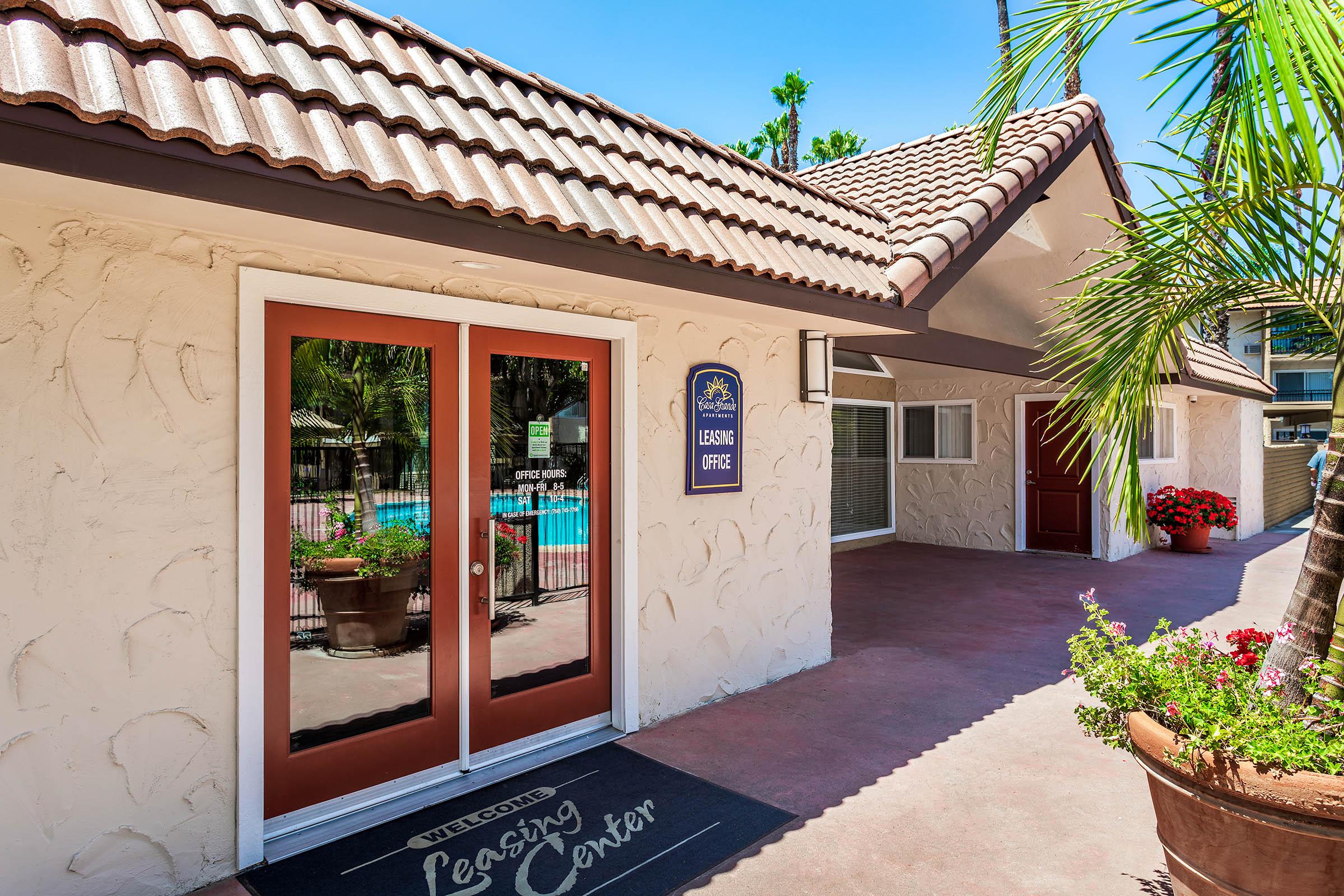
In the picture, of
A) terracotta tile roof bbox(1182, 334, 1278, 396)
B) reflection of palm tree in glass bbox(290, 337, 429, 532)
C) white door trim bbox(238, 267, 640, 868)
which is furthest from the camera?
terracotta tile roof bbox(1182, 334, 1278, 396)

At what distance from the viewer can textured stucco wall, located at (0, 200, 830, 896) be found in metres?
2.83

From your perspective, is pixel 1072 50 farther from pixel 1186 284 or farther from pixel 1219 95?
pixel 1186 284

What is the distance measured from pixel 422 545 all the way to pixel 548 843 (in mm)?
1550

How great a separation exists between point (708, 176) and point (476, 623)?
123 inches

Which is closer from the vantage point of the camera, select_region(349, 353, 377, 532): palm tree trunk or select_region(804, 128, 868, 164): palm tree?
select_region(349, 353, 377, 532): palm tree trunk

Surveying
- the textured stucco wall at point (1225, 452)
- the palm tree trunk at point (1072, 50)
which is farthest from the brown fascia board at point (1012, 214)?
the textured stucco wall at point (1225, 452)

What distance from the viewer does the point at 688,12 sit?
13.5 metres

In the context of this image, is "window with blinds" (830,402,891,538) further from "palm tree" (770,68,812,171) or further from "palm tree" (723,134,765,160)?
"palm tree" (723,134,765,160)

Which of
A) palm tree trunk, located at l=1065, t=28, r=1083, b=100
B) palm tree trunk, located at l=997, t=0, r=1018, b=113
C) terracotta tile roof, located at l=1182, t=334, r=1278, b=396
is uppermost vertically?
palm tree trunk, located at l=997, t=0, r=1018, b=113

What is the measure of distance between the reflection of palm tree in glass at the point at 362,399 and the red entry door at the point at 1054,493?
410 inches

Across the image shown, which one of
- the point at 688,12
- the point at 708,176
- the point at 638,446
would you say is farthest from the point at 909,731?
the point at 688,12

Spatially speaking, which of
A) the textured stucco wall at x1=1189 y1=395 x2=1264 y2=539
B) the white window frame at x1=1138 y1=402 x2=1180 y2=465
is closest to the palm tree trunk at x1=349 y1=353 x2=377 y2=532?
the white window frame at x1=1138 y1=402 x2=1180 y2=465

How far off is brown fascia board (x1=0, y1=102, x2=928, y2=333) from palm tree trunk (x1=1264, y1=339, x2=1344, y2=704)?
2730 mm

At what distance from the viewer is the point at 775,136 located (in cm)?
2714
